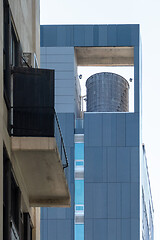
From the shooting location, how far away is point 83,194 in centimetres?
6600

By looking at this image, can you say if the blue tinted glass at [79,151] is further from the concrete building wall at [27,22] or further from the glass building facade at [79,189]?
the concrete building wall at [27,22]

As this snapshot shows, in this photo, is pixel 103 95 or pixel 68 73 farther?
pixel 103 95

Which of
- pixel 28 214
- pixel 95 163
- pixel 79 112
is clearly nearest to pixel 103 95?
pixel 79 112

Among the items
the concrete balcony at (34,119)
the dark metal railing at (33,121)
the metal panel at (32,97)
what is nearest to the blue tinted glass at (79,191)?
the concrete balcony at (34,119)

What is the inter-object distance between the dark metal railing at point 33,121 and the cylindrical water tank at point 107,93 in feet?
179

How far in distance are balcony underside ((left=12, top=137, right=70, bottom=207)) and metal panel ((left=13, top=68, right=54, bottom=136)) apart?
0.32 meters

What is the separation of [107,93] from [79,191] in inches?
405

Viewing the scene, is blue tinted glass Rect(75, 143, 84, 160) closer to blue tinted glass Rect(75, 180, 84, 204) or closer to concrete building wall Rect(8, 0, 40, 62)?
blue tinted glass Rect(75, 180, 84, 204)

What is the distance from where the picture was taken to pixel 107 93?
236ft

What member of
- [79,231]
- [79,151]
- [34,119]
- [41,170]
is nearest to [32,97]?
[34,119]

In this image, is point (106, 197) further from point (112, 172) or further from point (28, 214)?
point (28, 214)

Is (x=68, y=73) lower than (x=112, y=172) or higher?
higher

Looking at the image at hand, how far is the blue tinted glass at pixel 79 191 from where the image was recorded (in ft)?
217

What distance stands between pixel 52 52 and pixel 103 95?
672 cm
